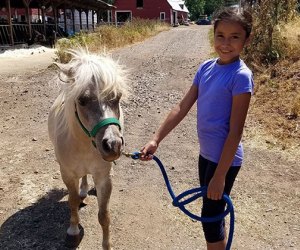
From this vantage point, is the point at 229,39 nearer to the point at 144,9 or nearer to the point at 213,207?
the point at 213,207

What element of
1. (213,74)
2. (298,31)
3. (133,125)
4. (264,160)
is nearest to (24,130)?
(133,125)

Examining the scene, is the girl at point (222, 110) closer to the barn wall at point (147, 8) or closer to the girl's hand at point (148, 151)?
the girl's hand at point (148, 151)

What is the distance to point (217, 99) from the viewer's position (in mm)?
1918

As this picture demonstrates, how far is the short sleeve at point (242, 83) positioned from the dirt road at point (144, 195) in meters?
1.63

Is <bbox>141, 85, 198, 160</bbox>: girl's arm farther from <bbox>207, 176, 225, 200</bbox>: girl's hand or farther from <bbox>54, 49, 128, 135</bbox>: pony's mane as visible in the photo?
<bbox>207, 176, 225, 200</bbox>: girl's hand

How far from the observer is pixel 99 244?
3004mm

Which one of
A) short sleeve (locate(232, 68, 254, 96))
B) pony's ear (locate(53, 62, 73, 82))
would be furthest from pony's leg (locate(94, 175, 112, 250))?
short sleeve (locate(232, 68, 254, 96))

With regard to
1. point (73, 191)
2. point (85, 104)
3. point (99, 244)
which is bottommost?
point (99, 244)

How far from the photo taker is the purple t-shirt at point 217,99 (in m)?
1.82

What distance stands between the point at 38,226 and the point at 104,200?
0.82 meters

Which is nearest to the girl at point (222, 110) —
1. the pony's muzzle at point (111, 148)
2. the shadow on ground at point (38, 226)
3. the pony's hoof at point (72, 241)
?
the pony's muzzle at point (111, 148)

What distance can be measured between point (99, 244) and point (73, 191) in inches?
19.5

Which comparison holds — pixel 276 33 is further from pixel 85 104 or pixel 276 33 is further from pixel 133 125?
pixel 85 104

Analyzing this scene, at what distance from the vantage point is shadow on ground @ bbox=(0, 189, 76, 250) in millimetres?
2998
